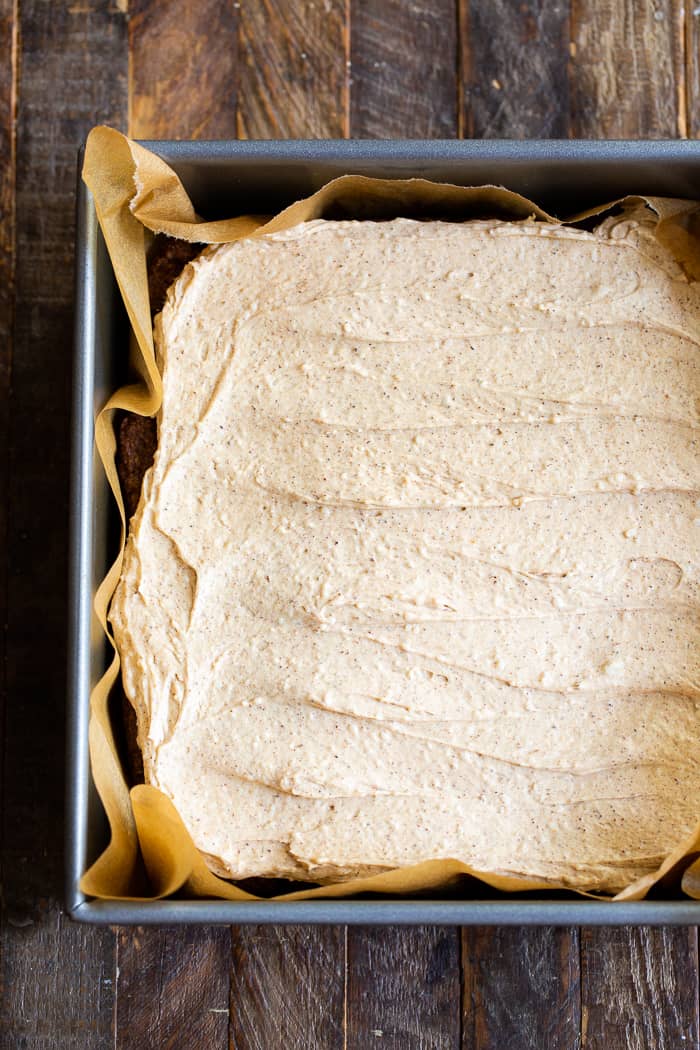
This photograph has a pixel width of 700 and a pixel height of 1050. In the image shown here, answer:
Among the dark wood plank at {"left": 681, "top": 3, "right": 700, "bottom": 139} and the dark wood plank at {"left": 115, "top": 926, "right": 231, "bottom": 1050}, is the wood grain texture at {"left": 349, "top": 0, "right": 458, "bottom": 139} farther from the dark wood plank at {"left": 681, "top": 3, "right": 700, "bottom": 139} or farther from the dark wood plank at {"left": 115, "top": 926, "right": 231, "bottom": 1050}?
the dark wood plank at {"left": 115, "top": 926, "right": 231, "bottom": 1050}

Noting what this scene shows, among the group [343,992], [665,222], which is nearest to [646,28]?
[665,222]

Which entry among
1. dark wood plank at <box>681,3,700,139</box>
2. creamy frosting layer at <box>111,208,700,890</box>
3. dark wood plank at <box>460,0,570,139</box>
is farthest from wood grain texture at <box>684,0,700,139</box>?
creamy frosting layer at <box>111,208,700,890</box>

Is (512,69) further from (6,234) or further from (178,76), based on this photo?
(6,234)

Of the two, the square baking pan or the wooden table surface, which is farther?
the wooden table surface

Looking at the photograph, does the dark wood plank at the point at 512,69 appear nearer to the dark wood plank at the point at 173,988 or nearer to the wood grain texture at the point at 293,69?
the wood grain texture at the point at 293,69

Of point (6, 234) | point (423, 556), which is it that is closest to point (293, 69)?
point (6, 234)

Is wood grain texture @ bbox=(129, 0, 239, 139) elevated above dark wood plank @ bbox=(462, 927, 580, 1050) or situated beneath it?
elevated above

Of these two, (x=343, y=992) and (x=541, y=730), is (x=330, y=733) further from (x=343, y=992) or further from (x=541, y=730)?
(x=343, y=992)

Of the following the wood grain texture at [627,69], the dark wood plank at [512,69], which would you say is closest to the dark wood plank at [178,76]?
the dark wood plank at [512,69]
